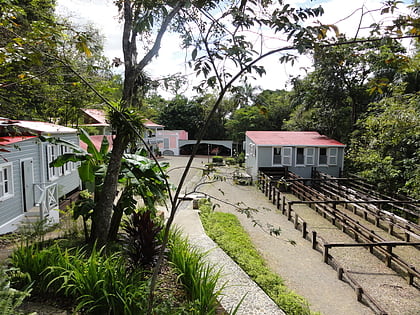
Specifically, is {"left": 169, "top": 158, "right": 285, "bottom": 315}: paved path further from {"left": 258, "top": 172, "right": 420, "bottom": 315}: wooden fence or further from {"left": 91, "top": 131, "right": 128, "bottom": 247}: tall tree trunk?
{"left": 258, "top": 172, "right": 420, "bottom": 315}: wooden fence

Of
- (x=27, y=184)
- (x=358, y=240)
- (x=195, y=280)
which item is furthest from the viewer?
(x=358, y=240)

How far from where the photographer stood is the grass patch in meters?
5.57

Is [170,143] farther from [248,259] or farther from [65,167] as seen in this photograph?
[248,259]

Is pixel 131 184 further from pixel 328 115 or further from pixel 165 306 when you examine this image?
pixel 328 115

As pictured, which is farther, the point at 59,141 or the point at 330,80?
the point at 330,80

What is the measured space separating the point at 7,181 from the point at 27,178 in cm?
116

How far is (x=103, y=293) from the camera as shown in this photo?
13.4ft

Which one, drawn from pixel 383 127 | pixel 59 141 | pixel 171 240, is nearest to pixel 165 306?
pixel 171 240

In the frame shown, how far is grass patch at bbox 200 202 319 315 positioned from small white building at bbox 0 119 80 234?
472cm

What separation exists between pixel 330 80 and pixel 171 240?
2198cm

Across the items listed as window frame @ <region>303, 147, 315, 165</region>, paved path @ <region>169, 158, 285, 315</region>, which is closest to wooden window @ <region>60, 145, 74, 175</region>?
paved path @ <region>169, 158, 285, 315</region>

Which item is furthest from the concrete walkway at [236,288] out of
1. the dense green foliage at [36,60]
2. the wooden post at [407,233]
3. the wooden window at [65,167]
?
the wooden post at [407,233]

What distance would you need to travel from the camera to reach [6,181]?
8.54m

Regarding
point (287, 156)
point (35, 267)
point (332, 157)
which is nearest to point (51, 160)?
point (35, 267)
